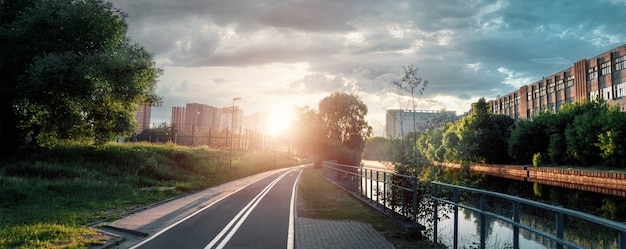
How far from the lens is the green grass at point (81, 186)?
426 inches

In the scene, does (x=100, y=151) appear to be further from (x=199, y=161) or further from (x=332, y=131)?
(x=332, y=131)

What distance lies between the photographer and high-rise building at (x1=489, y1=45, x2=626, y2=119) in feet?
195

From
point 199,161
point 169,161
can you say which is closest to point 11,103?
point 169,161

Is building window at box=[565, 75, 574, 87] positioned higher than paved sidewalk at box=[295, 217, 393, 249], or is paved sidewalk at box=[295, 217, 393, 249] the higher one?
building window at box=[565, 75, 574, 87]

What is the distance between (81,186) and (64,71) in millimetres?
7033

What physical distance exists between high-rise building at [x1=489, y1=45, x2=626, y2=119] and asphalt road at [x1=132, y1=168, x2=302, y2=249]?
54153mm

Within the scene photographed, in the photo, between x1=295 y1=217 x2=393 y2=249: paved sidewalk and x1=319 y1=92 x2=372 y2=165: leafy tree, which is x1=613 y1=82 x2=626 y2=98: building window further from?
x1=295 y1=217 x2=393 y2=249: paved sidewalk

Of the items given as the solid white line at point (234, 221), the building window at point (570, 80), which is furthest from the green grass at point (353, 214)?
the building window at point (570, 80)

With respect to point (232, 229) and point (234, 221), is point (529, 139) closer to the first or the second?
point (234, 221)

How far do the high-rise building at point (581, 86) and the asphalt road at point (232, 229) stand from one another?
54153 millimetres

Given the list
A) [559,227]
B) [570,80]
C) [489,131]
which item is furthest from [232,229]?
[570,80]

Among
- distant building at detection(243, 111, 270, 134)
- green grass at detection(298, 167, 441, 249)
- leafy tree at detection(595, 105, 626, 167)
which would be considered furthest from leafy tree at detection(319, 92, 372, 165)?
distant building at detection(243, 111, 270, 134)

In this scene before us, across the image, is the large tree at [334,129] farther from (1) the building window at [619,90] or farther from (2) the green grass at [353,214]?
(2) the green grass at [353,214]

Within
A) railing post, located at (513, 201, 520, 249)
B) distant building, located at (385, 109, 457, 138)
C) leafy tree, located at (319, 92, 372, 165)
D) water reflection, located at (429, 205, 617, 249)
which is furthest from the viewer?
leafy tree, located at (319, 92, 372, 165)
